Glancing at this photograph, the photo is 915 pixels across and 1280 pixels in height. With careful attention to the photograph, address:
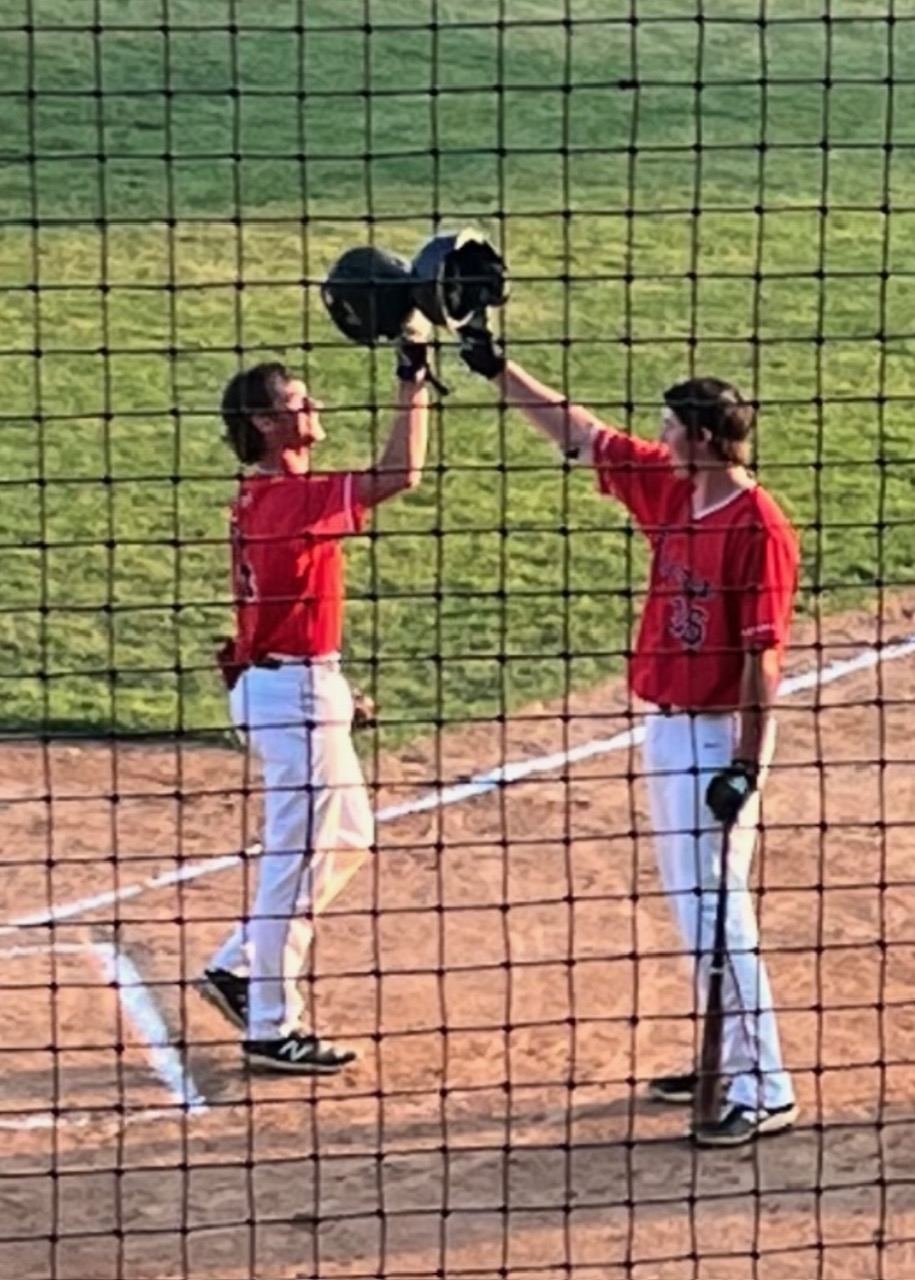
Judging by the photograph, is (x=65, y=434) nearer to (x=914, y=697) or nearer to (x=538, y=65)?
(x=914, y=697)

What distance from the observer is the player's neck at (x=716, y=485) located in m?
7.02

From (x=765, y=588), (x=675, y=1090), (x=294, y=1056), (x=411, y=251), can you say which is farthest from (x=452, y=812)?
(x=411, y=251)

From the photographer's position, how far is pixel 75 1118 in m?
7.21

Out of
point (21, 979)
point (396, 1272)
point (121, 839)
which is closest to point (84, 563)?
point (121, 839)

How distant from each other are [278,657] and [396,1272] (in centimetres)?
158

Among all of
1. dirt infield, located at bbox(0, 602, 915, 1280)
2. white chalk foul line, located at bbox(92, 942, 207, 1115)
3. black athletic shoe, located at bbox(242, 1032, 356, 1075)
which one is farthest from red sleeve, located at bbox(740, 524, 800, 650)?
white chalk foul line, located at bbox(92, 942, 207, 1115)

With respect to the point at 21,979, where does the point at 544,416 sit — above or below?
above

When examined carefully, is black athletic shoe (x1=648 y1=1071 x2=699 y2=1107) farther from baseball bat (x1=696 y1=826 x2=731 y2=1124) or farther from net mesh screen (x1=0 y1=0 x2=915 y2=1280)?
baseball bat (x1=696 y1=826 x2=731 y2=1124)

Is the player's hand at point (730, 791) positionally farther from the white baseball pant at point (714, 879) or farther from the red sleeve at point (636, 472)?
the red sleeve at point (636, 472)

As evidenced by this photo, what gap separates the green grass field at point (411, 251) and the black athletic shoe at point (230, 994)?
92 centimetres

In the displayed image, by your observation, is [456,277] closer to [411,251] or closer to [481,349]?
[481,349]

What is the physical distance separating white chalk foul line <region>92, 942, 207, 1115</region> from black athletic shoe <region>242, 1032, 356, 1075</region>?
0.17m

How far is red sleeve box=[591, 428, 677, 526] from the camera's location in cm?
715

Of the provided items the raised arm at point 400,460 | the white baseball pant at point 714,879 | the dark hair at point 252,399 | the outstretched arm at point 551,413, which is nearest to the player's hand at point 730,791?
the white baseball pant at point 714,879
